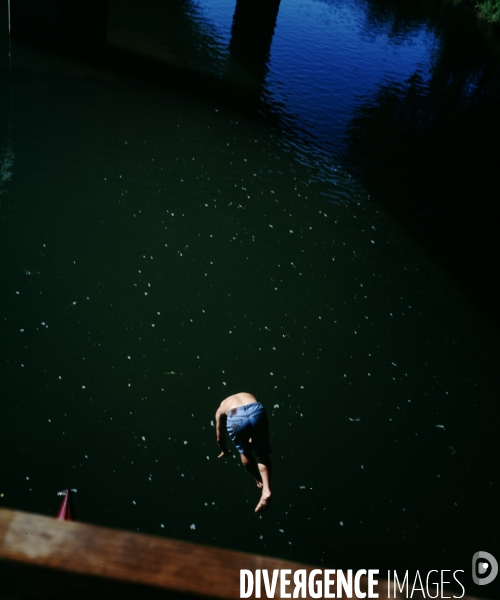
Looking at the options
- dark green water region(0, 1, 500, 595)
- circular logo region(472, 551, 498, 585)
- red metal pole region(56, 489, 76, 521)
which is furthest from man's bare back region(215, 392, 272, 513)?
circular logo region(472, 551, 498, 585)

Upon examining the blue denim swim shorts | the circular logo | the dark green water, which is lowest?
the circular logo

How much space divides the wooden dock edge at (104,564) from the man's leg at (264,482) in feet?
9.42

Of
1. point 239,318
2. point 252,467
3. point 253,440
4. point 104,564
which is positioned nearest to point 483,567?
point 252,467

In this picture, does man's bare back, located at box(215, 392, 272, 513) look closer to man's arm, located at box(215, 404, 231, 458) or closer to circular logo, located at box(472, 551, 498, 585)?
man's arm, located at box(215, 404, 231, 458)

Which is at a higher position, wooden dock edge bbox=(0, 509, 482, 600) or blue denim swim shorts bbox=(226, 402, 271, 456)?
wooden dock edge bbox=(0, 509, 482, 600)

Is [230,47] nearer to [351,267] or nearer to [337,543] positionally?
[351,267]

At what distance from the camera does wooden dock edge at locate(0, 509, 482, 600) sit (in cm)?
88

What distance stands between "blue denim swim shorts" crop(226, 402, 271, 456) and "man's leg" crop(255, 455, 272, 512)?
7 cm

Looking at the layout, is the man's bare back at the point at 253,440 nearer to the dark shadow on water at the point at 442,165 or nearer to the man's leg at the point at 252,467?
the man's leg at the point at 252,467

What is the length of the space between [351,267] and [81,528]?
6.16 metres

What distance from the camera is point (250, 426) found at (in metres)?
3.64

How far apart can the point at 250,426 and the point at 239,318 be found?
2003 mm

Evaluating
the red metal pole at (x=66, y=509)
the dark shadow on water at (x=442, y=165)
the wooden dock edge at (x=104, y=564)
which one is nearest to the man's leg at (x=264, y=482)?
the red metal pole at (x=66, y=509)

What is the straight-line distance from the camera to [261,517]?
3.80 metres
